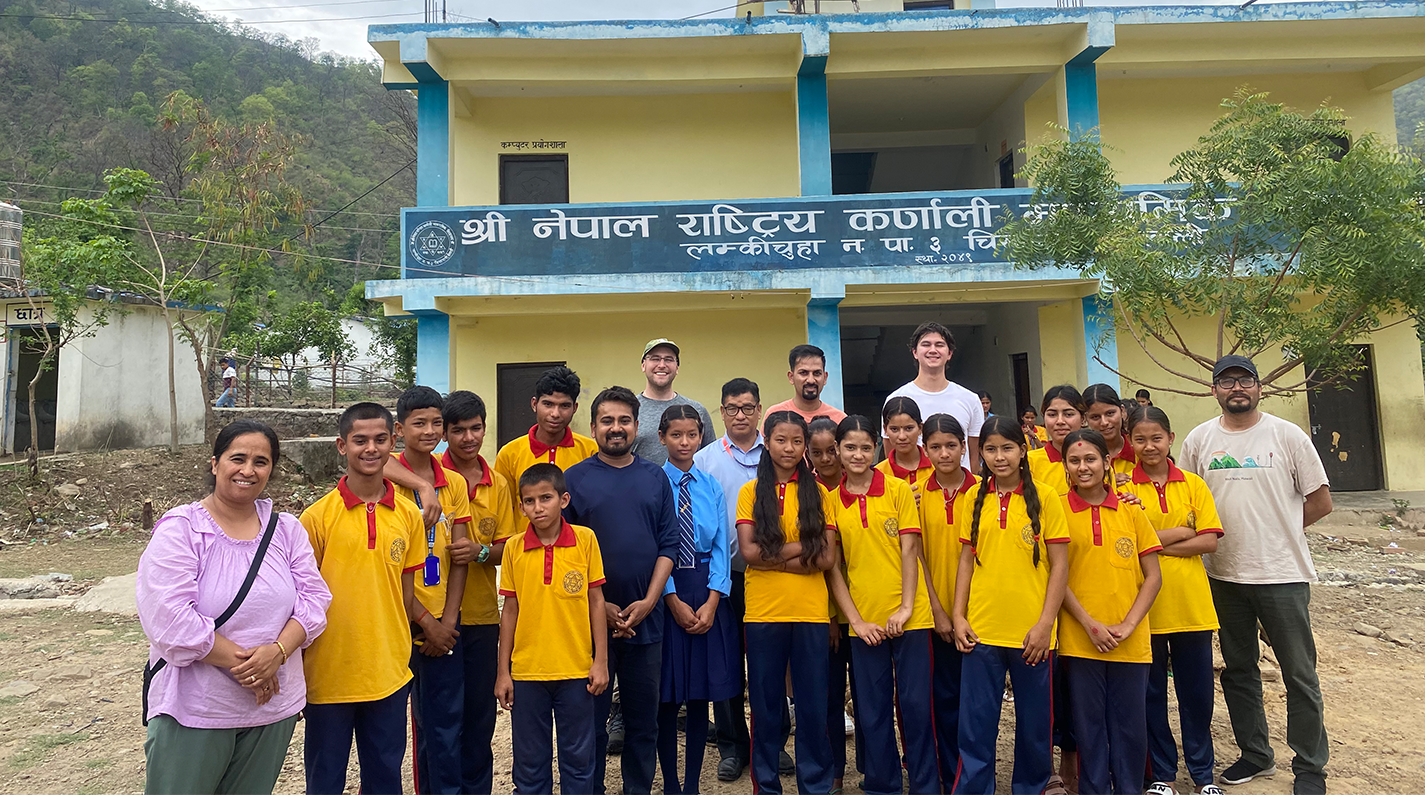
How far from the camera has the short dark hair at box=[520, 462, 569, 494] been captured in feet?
9.48

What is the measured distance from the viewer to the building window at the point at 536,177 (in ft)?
33.5

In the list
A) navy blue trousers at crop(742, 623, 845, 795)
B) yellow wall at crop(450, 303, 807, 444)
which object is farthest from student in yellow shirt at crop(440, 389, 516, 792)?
yellow wall at crop(450, 303, 807, 444)

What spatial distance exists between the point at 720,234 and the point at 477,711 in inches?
264

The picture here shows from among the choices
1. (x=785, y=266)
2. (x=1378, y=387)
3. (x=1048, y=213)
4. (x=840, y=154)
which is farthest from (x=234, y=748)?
(x=1378, y=387)

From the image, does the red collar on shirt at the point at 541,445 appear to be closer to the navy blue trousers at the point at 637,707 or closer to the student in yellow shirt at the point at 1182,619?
the navy blue trousers at the point at 637,707

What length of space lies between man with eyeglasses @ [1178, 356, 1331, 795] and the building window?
27.1ft

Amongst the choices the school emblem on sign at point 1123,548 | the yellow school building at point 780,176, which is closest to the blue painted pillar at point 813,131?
the yellow school building at point 780,176

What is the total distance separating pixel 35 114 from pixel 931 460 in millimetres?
41173

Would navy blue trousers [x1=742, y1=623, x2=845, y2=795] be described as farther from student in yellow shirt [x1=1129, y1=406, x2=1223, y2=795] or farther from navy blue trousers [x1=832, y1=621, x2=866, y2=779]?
student in yellow shirt [x1=1129, y1=406, x2=1223, y2=795]

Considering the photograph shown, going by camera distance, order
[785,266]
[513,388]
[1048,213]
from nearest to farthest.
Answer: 1. [1048,213]
2. [785,266]
3. [513,388]

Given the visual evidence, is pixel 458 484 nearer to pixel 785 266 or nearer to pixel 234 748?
pixel 234 748

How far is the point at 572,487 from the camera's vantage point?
3129 millimetres

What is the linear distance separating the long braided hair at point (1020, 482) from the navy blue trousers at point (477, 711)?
186 centimetres

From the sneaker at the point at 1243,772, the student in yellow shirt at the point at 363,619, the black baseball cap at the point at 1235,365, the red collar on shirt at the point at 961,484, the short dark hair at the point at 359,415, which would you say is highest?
the black baseball cap at the point at 1235,365
